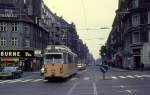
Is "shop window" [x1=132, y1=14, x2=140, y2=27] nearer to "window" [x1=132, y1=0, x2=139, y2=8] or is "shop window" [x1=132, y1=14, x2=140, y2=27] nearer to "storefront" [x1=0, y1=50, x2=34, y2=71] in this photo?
"window" [x1=132, y1=0, x2=139, y2=8]

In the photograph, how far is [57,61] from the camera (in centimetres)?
4141

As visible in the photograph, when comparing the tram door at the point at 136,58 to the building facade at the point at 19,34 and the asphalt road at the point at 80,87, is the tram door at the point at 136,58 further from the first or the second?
the asphalt road at the point at 80,87

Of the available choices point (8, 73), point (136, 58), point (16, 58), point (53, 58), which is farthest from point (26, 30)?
point (53, 58)

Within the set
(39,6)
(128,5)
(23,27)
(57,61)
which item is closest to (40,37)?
(39,6)

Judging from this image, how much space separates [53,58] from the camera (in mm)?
41594

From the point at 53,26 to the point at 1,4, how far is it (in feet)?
140

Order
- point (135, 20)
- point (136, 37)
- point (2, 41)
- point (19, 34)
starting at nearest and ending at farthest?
point (136, 37) < point (135, 20) < point (2, 41) < point (19, 34)

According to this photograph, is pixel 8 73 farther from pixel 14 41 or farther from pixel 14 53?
pixel 14 53

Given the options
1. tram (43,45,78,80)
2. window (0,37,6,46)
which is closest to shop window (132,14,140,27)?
window (0,37,6,46)

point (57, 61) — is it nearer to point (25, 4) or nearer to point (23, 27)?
point (23, 27)

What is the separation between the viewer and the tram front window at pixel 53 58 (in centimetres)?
4141

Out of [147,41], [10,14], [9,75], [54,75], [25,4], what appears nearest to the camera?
[54,75]

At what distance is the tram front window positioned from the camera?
41406 millimetres

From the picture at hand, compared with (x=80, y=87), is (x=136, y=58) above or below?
above
